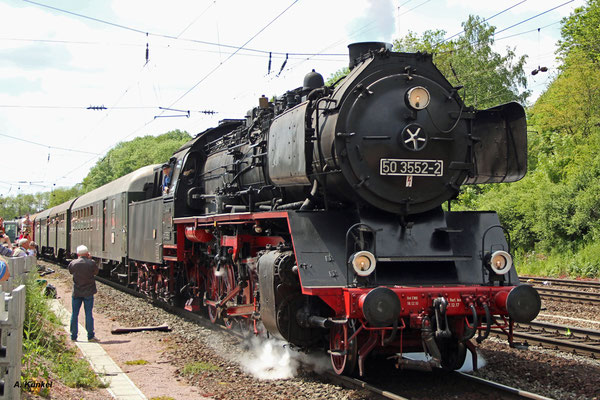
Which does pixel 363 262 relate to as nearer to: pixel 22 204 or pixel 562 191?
pixel 562 191

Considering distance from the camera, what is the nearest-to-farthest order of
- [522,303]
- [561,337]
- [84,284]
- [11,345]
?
[11,345] → [522,303] → [561,337] → [84,284]

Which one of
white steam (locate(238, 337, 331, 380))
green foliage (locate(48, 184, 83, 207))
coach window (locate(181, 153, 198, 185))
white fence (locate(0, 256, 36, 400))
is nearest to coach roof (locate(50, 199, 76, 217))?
coach window (locate(181, 153, 198, 185))

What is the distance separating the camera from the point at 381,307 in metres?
5.59

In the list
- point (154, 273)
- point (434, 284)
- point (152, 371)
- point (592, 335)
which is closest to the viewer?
point (434, 284)

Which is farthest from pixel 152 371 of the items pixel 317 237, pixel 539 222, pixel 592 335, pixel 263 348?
pixel 539 222

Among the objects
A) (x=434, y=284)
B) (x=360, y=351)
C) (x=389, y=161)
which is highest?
(x=389, y=161)

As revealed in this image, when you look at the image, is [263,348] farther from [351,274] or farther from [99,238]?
[99,238]

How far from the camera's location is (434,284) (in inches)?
252

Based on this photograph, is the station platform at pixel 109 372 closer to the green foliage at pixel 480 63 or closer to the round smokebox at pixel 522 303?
the round smokebox at pixel 522 303

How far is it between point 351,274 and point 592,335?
472 centimetres

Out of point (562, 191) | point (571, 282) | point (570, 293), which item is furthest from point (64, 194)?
point (570, 293)

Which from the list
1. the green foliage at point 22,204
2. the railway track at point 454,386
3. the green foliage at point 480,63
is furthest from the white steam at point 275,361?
the green foliage at point 22,204

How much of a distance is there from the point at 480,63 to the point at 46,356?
1488 inches

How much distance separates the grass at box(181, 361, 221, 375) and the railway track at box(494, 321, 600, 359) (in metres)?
3.99
